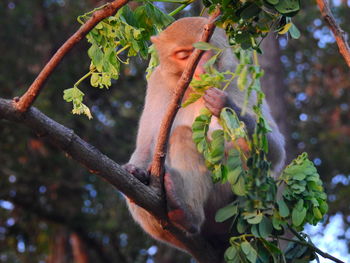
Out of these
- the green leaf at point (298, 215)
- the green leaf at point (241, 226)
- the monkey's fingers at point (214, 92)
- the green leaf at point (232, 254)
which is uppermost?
the monkey's fingers at point (214, 92)

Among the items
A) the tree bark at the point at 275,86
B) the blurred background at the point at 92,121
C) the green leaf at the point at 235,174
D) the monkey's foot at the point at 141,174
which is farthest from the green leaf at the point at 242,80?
the blurred background at the point at 92,121

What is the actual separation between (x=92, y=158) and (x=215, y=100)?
2.73ft

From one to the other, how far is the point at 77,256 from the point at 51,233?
0.63 m

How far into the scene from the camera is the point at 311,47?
987cm

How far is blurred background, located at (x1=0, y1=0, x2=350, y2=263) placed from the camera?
373 inches

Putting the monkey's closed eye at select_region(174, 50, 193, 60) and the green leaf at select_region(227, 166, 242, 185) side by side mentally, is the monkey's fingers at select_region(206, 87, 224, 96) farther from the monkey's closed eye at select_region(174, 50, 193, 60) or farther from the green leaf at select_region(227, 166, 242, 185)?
the monkey's closed eye at select_region(174, 50, 193, 60)

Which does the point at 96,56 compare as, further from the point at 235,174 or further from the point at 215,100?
the point at 235,174

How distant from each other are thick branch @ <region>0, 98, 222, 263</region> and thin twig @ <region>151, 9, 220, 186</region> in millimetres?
139

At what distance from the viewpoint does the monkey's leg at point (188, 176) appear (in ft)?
14.5

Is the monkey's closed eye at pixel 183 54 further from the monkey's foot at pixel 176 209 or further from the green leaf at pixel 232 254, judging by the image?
the green leaf at pixel 232 254

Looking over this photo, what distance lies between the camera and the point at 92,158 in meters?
3.39

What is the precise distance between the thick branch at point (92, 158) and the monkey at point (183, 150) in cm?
13

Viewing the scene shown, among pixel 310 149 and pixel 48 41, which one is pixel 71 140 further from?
pixel 48 41

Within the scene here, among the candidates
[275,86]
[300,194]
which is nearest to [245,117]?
[300,194]
